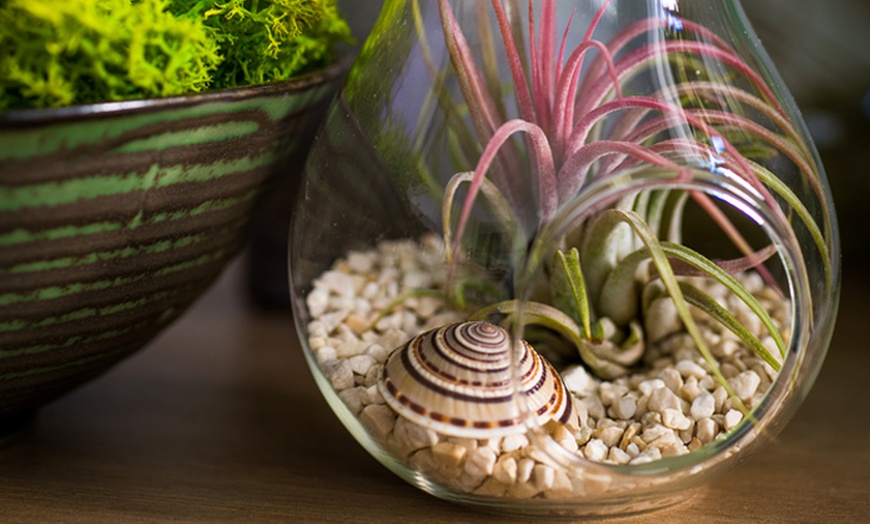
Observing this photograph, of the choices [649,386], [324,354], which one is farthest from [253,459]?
[649,386]

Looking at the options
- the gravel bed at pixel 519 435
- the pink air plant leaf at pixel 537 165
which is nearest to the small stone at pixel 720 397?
the gravel bed at pixel 519 435

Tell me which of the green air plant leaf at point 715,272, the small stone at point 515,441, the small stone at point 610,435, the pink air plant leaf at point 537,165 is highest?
the pink air plant leaf at point 537,165

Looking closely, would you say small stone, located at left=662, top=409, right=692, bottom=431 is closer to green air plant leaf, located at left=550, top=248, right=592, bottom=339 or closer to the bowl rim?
green air plant leaf, located at left=550, top=248, right=592, bottom=339

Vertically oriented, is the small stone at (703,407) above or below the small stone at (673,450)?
above

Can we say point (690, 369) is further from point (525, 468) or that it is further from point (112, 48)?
point (112, 48)

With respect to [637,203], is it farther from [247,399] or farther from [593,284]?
[247,399]

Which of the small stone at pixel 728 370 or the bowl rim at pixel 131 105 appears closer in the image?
the bowl rim at pixel 131 105

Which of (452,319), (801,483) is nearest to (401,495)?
(452,319)

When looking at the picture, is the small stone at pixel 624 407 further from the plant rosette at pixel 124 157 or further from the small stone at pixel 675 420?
the plant rosette at pixel 124 157

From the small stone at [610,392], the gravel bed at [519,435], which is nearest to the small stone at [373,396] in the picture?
the gravel bed at [519,435]
